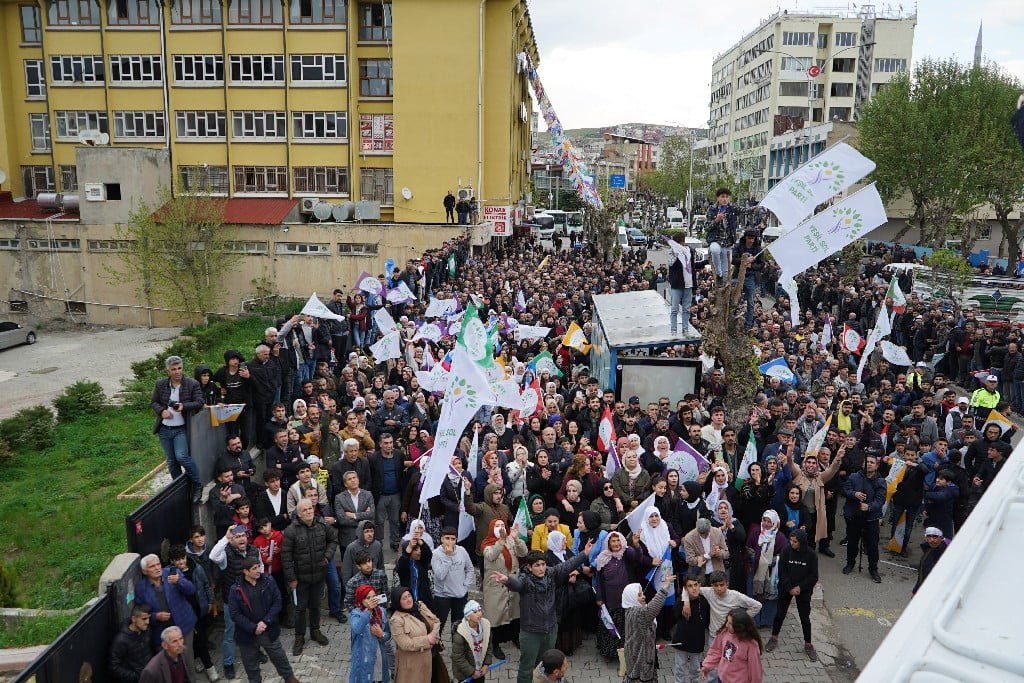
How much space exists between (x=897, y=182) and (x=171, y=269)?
36.6 meters

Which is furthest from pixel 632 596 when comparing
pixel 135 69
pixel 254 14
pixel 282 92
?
pixel 135 69

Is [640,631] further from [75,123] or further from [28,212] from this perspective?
[75,123]

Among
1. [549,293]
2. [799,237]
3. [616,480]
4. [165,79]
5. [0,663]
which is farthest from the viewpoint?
[165,79]

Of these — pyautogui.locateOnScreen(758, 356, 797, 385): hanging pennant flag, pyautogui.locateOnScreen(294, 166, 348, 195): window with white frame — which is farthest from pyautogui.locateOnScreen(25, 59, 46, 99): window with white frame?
pyautogui.locateOnScreen(758, 356, 797, 385): hanging pennant flag

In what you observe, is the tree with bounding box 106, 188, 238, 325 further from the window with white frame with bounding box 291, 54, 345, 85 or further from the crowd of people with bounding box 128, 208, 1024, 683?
the crowd of people with bounding box 128, 208, 1024, 683

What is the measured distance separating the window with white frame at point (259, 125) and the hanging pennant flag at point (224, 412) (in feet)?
107

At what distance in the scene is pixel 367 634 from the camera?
761 centimetres

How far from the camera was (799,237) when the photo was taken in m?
10.7

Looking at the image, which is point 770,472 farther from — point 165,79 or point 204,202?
point 165,79

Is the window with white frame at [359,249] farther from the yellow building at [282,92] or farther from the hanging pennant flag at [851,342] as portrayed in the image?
the hanging pennant flag at [851,342]

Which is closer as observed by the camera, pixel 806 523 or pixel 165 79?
pixel 806 523

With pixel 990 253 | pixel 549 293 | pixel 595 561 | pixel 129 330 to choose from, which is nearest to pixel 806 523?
pixel 595 561

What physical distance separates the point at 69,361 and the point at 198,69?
17774 millimetres

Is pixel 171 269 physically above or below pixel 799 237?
below
